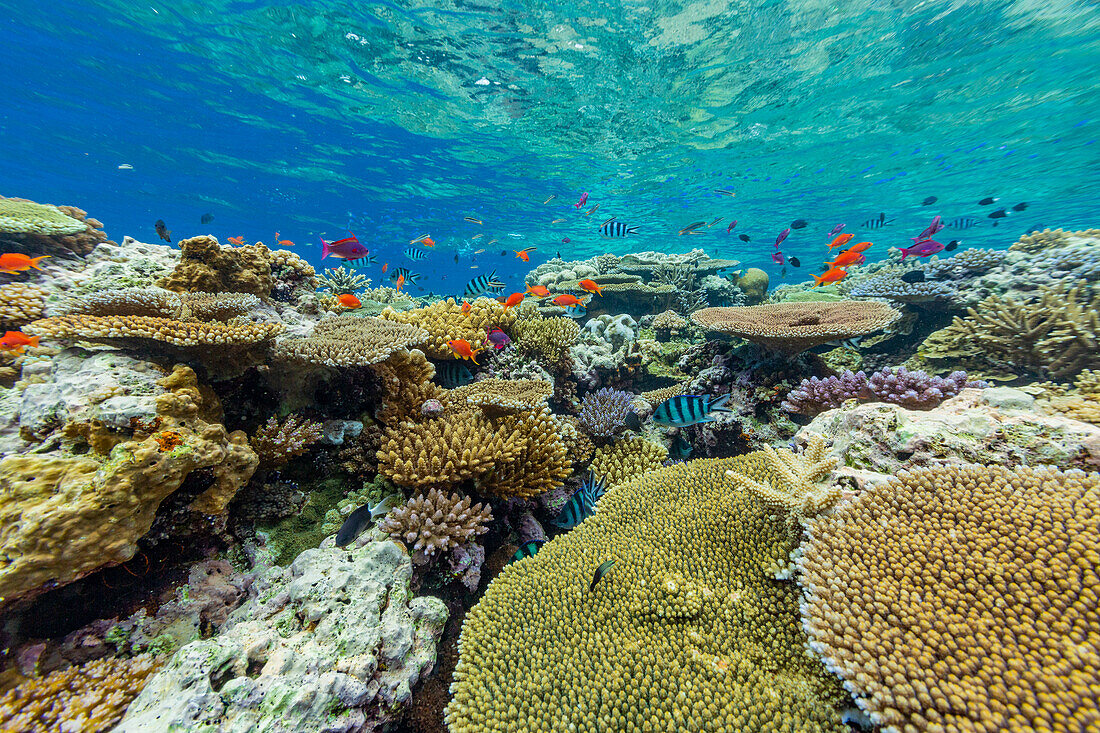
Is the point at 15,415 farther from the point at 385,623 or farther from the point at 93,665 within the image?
the point at 385,623

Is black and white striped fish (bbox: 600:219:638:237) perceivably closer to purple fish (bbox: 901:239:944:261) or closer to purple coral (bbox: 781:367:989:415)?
purple coral (bbox: 781:367:989:415)

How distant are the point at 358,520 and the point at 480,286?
4971 millimetres

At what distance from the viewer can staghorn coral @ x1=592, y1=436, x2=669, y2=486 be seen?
480 cm

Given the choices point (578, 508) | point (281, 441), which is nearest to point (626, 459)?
point (578, 508)

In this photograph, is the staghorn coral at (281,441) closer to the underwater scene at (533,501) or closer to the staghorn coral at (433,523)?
the underwater scene at (533,501)

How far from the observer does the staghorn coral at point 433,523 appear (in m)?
3.19

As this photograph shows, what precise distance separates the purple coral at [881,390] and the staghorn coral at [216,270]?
24.5ft

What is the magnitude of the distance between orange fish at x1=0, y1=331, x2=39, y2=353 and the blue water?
49.9ft

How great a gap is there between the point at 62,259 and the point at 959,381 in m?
11.9

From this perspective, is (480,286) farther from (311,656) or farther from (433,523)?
(311,656)

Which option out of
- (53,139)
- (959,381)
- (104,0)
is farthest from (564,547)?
(53,139)

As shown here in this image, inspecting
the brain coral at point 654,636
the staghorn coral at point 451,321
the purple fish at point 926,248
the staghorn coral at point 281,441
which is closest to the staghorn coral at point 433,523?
the brain coral at point 654,636

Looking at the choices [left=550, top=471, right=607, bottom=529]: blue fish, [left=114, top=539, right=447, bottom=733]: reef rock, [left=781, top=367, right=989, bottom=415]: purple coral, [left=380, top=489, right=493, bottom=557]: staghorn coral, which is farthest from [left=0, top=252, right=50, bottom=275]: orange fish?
[left=781, top=367, right=989, bottom=415]: purple coral

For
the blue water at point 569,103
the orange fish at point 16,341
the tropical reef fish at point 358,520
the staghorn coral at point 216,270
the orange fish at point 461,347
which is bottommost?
the tropical reef fish at point 358,520
